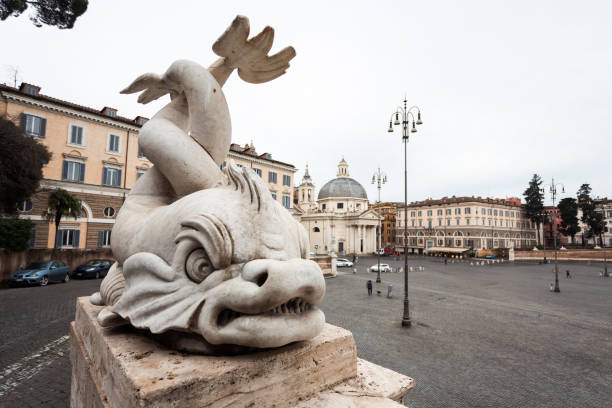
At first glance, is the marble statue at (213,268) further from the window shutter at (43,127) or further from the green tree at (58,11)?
the window shutter at (43,127)

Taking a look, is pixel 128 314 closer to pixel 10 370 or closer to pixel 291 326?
pixel 291 326

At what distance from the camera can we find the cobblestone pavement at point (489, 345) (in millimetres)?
6129

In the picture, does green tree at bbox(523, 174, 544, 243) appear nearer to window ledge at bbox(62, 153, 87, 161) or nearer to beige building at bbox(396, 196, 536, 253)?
beige building at bbox(396, 196, 536, 253)

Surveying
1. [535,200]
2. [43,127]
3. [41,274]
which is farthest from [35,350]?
[535,200]

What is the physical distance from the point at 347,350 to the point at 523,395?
20.5 feet

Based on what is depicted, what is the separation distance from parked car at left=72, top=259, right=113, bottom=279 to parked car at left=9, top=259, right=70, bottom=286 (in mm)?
627

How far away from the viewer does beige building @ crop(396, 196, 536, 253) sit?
180ft

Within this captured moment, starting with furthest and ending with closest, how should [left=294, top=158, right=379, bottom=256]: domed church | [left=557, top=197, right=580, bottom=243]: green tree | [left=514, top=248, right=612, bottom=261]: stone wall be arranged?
1. [left=294, top=158, right=379, bottom=256]: domed church
2. [left=557, top=197, right=580, bottom=243]: green tree
3. [left=514, top=248, right=612, bottom=261]: stone wall

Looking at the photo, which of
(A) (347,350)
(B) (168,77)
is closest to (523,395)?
(A) (347,350)

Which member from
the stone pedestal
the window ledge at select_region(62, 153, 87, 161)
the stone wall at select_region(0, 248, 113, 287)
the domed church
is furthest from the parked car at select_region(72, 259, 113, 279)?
the domed church

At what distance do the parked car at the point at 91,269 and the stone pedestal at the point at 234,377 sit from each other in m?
17.7

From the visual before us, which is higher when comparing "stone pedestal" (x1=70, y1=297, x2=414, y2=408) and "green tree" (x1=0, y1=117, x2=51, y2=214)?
"green tree" (x1=0, y1=117, x2=51, y2=214)

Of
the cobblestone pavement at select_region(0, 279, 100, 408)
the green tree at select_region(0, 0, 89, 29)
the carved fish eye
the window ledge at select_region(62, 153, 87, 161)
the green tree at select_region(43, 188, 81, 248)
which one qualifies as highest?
the green tree at select_region(0, 0, 89, 29)

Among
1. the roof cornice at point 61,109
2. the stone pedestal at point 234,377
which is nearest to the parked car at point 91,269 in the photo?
the roof cornice at point 61,109
